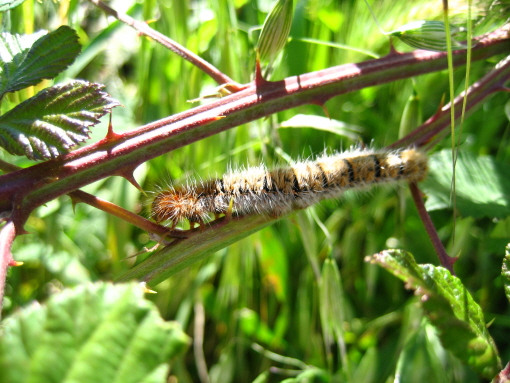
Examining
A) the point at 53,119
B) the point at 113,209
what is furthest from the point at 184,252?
the point at 53,119

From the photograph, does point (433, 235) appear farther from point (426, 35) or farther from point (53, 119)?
point (53, 119)

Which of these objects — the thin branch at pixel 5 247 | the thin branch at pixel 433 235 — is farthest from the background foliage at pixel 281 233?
the thin branch at pixel 5 247

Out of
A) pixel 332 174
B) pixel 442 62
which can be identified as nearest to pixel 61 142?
pixel 332 174

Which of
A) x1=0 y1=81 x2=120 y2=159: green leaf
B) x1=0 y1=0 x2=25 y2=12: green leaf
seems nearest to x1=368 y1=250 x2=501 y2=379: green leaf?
x1=0 y1=81 x2=120 y2=159: green leaf

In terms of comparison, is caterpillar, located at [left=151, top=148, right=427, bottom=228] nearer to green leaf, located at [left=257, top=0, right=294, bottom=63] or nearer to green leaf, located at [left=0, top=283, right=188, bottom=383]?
green leaf, located at [left=257, top=0, right=294, bottom=63]

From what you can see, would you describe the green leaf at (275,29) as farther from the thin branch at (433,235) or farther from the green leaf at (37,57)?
the thin branch at (433,235)

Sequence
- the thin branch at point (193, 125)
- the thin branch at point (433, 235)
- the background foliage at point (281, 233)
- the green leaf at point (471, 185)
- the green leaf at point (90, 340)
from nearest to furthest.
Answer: the green leaf at point (90, 340) → the thin branch at point (193, 125) → the thin branch at point (433, 235) → the green leaf at point (471, 185) → the background foliage at point (281, 233)
